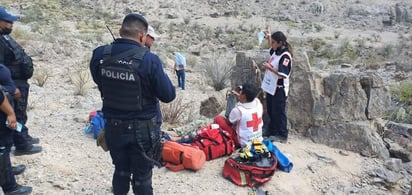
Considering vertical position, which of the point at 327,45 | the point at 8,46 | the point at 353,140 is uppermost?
the point at 8,46

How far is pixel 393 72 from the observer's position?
1589 centimetres

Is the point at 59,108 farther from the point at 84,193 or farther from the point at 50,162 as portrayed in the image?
the point at 84,193

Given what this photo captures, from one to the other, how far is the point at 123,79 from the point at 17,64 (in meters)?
1.99

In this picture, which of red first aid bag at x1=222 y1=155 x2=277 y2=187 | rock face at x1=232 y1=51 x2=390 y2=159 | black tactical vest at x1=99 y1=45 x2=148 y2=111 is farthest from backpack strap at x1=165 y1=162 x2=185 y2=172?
rock face at x1=232 y1=51 x2=390 y2=159

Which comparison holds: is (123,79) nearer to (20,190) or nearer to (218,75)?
(20,190)

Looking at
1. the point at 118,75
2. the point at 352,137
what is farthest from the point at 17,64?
the point at 352,137

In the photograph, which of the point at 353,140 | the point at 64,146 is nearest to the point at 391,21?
the point at 353,140

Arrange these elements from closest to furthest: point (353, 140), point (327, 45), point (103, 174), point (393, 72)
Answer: point (103, 174), point (353, 140), point (393, 72), point (327, 45)

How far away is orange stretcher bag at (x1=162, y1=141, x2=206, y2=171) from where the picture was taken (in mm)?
5508

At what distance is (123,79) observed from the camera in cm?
382

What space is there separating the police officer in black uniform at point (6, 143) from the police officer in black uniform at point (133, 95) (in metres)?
0.88

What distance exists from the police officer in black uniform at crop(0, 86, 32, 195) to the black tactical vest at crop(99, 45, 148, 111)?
972 mm

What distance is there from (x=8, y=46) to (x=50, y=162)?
1.44 meters

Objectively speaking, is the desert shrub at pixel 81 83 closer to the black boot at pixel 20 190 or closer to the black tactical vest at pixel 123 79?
the black boot at pixel 20 190
